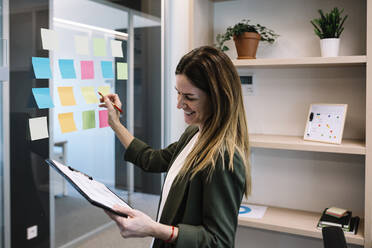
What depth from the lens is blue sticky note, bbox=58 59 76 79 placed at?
1.52m

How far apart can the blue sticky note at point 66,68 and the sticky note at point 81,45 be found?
0.07 metres

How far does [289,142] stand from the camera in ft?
6.82

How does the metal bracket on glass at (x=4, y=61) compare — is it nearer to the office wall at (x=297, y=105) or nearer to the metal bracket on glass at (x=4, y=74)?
the metal bracket on glass at (x=4, y=74)

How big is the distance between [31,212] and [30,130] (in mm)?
770

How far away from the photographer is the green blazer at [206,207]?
1.13 meters

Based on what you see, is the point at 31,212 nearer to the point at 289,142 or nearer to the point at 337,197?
the point at 289,142

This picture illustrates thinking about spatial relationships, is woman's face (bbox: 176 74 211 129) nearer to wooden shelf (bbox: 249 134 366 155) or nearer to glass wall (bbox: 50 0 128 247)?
glass wall (bbox: 50 0 128 247)

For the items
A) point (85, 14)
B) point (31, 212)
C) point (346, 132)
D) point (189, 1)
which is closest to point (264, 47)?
point (189, 1)

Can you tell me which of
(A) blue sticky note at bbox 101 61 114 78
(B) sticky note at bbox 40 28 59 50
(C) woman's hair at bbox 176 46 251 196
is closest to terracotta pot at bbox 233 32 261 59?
(A) blue sticky note at bbox 101 61 114 78

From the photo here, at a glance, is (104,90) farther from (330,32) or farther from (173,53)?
(330,32)

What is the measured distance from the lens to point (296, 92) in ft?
7.57

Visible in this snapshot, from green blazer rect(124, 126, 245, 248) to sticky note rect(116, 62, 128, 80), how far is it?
3.02 feet

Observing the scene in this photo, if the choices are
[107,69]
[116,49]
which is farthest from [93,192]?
[116,49]

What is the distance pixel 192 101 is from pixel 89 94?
1.98 feet
